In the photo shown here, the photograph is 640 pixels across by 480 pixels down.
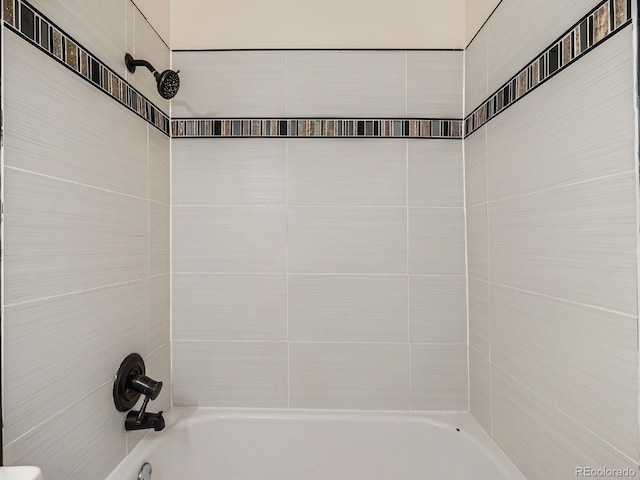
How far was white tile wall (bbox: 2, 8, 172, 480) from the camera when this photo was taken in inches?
34.4

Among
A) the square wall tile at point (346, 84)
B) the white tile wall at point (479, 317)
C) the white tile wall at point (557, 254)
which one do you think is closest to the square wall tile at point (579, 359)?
the white tile wall at point (557, 254)

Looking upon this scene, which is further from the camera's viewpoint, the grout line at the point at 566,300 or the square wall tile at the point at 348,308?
the square wall tile at the point at 348,308

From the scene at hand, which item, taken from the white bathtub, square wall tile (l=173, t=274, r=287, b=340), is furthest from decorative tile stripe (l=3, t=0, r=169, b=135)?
the white bathtub

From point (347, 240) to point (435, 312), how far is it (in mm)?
486

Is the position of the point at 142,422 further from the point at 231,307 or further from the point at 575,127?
the point at 575,127

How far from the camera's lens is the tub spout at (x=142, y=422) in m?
1.34

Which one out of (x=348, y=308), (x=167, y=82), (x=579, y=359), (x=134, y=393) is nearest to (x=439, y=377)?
(x=348, y=308)

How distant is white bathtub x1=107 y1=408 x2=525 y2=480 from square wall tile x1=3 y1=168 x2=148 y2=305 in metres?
0.72

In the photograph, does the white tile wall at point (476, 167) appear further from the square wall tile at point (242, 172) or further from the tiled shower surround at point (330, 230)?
the square wall tile at point (242, 172)

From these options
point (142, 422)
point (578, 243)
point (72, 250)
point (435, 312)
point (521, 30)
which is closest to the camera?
point (578, 243)

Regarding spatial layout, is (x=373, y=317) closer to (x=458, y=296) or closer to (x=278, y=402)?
(x=458, y=296)

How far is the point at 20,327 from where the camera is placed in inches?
34.5

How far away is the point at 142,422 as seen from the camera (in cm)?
135

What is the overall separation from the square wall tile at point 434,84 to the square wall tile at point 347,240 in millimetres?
454
